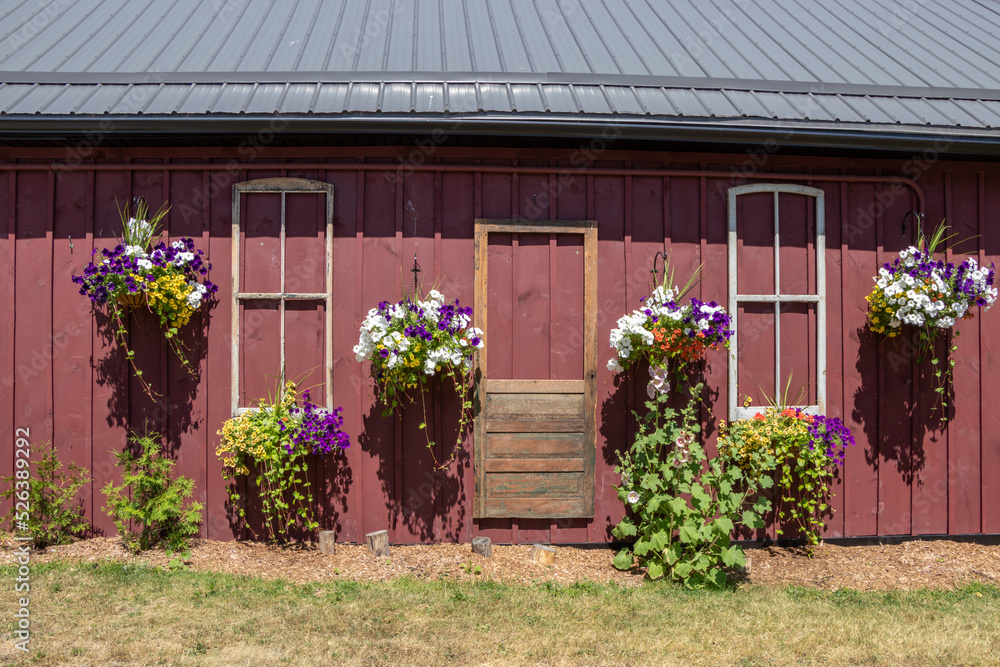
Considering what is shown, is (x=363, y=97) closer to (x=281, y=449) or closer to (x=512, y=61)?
(x=512, y=61)

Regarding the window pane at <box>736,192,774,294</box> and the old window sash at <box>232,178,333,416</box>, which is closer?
the old window sash at <box>232,178,333,416</box>

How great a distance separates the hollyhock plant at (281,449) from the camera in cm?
391

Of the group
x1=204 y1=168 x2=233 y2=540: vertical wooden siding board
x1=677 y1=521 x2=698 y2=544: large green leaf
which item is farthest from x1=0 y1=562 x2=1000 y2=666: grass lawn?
x1=204 y1=168 x2=233 y2=540: vertical wooden siding board

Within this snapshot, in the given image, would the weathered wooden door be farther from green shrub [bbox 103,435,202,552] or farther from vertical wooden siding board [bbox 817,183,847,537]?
green shrub [bbox 103,435,202,552]

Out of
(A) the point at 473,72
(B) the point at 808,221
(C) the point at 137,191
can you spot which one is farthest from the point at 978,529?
(C) the point at 137,191

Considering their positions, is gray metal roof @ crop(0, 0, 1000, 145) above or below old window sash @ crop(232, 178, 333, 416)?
above

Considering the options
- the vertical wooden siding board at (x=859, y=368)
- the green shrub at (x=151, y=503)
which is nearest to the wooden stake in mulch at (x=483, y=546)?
the green shrub at (x=151, y=503)

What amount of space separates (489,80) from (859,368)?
3.40 meters

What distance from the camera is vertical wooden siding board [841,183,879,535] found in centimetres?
445

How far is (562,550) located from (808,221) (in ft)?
9.71

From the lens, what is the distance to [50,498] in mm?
4078

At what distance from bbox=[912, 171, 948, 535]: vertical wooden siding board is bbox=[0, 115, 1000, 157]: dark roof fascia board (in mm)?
727

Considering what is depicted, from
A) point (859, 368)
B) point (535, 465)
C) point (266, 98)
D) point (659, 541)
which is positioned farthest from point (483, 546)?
point (266, 98)

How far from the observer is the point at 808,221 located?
4480mm
